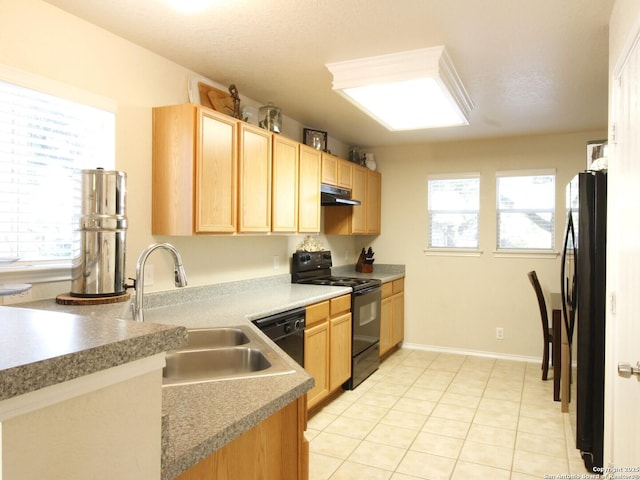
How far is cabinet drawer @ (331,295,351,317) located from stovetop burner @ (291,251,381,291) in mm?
183

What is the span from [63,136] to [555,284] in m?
4.60

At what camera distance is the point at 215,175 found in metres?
2.71

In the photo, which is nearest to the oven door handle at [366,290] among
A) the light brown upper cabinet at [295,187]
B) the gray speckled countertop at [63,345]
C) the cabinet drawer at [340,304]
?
the cabinet drawer at [340,304]

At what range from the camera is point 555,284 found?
4.71 meters

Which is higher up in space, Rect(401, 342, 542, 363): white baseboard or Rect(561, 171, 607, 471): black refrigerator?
Rect(561, 171, 607, 471): black refrigerator

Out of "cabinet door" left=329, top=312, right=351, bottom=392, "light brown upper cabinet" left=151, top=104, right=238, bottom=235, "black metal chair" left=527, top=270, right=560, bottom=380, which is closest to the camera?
"light brown upper cabinet" left=151, top=104, right=238, bottom=235

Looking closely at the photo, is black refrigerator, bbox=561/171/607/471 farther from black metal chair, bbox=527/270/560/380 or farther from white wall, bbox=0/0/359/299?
white wall, bbox=0/0/359/299

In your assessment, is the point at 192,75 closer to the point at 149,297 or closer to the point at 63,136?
the point at 63,136

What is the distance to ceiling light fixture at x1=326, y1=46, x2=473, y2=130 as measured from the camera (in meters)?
2.62

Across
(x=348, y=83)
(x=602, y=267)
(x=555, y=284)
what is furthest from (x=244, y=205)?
(x=555, y=284)

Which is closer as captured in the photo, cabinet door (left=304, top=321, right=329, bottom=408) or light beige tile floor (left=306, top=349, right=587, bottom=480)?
light beige tile floor (left=306, top=349, right=587, bottom=480)

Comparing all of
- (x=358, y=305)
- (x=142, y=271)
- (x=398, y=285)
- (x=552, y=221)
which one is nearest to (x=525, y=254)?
(x=552, y=221)

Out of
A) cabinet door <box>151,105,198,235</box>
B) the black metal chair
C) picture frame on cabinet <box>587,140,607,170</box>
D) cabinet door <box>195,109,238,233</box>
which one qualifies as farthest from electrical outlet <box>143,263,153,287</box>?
the black metal chair

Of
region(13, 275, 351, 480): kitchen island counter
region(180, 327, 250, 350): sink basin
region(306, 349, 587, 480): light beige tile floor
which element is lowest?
region(306, 349, 587, 480): light beige tile floor
